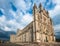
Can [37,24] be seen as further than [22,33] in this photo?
No

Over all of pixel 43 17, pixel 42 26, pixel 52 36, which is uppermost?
pixel 43 17

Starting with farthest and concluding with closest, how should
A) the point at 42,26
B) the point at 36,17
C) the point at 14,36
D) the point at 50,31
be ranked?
the point at 14,36
the point at 50,31
the point at 42,26
the point at 36,17

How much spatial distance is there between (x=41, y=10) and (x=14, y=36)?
23.4m

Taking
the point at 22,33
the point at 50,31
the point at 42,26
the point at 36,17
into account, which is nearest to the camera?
the point at 36,17

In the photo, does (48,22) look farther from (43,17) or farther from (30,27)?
(30,27)

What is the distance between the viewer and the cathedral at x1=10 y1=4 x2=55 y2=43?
166ft

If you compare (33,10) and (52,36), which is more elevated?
(33,10)

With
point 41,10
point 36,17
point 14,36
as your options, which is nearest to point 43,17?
point 41,10

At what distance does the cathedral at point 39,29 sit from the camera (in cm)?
5056

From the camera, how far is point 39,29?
173ft

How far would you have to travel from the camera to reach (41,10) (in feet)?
182

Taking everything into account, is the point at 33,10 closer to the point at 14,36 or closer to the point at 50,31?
the point at 50,31

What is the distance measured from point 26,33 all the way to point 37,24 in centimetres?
827

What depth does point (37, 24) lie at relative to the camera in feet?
168
